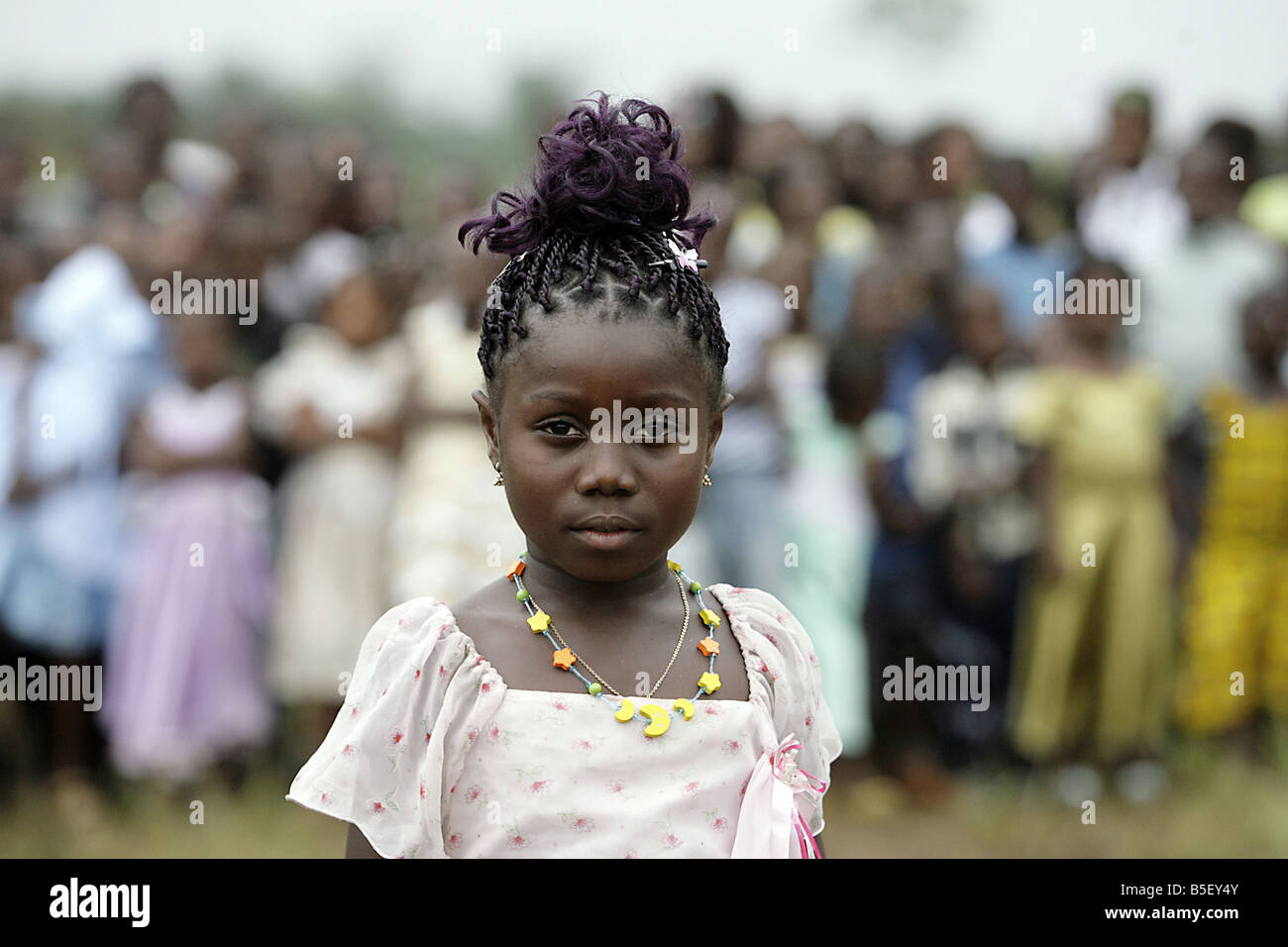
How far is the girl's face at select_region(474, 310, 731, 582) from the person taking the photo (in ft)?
7.05

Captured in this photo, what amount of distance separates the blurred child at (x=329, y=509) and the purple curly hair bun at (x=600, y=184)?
3.54m

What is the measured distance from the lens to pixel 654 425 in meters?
2.18

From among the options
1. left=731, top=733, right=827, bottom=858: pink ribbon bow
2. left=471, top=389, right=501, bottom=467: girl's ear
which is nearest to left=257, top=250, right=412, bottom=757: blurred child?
left=471, top=389, right=501, bottom=467: girl's ear

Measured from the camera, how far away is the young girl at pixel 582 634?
2139 mm

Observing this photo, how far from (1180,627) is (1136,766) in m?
0.65

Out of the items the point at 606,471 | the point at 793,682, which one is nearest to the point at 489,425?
the point at 606,471

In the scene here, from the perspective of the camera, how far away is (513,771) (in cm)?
215

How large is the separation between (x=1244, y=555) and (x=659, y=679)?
4644 millimetres

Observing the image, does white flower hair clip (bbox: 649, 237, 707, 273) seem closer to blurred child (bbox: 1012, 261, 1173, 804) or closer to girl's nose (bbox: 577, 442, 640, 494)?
girl's nose (bbox: 577, 442, 640, 494)

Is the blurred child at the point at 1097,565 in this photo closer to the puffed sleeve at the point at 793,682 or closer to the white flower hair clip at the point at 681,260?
the puffed sleeve at the point at 793,682

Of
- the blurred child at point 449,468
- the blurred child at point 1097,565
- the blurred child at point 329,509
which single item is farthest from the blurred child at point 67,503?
the blurred child at point 1097,565

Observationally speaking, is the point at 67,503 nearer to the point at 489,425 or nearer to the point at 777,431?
the point at 777,431
